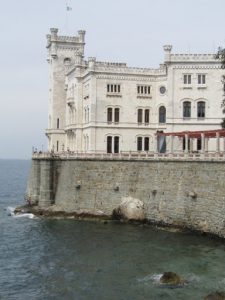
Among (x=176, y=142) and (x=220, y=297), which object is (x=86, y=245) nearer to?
(x=220, y=297)

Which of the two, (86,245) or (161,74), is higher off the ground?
(161,74)

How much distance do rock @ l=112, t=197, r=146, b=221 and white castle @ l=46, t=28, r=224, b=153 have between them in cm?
1224

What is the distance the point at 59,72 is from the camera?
8525 centimetres

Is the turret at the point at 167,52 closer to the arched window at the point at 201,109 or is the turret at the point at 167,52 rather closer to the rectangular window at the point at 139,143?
the arched window at the point at 201,109

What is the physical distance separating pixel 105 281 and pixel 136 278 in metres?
2.10

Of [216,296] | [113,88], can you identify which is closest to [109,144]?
[113,88]

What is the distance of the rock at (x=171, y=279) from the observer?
36.3 metres

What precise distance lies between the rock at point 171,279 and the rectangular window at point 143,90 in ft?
133

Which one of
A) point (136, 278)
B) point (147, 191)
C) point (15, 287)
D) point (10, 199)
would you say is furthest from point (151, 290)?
point (10, 199)

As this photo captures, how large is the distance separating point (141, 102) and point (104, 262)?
116ft

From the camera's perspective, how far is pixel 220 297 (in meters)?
31.8

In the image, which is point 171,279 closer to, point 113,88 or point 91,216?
point 91,216

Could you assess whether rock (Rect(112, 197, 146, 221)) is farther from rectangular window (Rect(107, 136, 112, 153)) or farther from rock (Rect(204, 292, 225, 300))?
rock (Rect(204, 292, 225, 300))

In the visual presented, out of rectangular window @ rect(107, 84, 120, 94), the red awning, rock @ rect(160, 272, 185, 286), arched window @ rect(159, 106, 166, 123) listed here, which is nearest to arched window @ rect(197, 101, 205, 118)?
arched window @ rect(159, 106, 166, 123)
